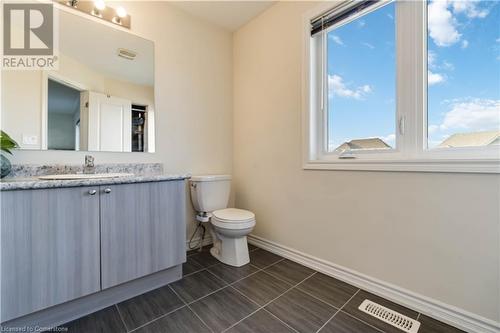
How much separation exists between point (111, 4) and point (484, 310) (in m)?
3.23

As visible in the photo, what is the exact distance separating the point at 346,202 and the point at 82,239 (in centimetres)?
173

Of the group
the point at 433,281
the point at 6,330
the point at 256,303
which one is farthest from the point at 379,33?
the point at 6,330

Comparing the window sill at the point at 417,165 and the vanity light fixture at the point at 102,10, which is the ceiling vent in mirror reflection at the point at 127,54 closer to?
the vanity light fixture at the point at 102,10

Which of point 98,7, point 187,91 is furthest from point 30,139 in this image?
point 187,91

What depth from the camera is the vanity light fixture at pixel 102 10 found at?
65.4 inches

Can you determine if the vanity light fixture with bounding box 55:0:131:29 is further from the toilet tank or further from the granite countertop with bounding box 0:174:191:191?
the toilet tank

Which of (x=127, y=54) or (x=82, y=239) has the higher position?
(x=127, y=54)

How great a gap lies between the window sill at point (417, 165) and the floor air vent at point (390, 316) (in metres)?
0.85

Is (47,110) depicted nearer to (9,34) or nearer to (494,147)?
(9,34)

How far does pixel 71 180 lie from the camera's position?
1.22 m

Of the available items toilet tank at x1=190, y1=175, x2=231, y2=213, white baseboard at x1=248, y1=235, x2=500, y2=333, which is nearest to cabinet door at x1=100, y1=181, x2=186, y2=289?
toilet tank at x1=190, y1=175, x2=231, y2=213

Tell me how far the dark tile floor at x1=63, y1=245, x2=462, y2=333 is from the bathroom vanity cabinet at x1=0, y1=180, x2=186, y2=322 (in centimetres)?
18

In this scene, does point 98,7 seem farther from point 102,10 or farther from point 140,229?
point 140,229

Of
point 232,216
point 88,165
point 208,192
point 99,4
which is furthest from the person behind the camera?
point 208,192
